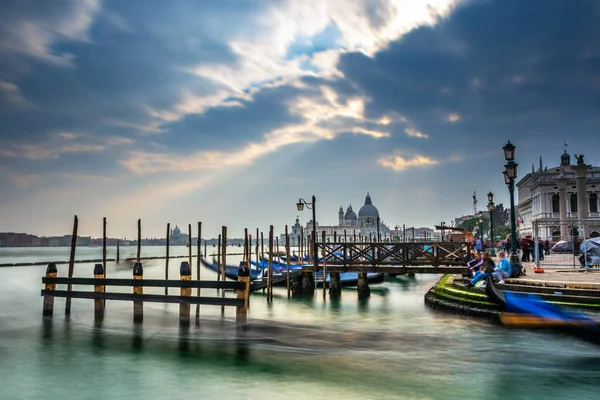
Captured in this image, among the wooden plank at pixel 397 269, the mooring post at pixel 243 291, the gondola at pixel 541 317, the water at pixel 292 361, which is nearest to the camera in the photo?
the water at pixel 292 361

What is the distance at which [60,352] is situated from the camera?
10.9m

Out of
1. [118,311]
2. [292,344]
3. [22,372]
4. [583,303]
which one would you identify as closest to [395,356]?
[292,344]

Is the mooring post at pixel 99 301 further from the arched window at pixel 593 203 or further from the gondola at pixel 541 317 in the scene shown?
the arched window at pixel 593 203

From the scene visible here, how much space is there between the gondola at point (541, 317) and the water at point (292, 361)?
0.36 metres

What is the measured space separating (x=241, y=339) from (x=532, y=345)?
6.28 metres

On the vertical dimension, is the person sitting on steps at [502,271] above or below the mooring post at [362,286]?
above

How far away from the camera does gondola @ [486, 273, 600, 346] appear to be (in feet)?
31.1

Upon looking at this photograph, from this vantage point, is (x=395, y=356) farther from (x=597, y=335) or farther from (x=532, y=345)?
(x=597, y=335)

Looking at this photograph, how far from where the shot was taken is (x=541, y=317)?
10.4 meters

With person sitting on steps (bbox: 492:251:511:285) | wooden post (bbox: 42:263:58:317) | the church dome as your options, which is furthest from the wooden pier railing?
the church dome

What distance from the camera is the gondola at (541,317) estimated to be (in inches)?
373

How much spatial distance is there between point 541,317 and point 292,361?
16.9 ft

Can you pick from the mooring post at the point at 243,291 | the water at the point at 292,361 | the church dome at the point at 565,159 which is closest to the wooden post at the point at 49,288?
the water at the point at 292,361

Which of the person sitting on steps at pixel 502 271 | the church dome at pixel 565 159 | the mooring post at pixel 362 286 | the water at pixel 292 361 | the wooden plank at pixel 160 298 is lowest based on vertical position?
the water at pixel 292 361
